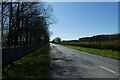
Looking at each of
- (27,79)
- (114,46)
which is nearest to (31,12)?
(114,46)

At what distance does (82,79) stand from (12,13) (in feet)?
99.2

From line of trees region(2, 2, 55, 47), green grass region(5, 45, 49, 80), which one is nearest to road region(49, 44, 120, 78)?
green grass region(5, 45, 49, 80)

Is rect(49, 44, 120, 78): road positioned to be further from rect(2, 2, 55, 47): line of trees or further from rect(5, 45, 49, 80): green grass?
rect(2, 2, 55, 47): line of trees

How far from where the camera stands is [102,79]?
1114cm

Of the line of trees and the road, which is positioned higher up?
the line of trees

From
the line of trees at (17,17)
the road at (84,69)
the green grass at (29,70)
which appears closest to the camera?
the green grass at (29,70)

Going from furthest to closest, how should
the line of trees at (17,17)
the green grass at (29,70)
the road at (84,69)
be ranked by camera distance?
the line of trees at (17,17) < the road at (84,69) < the green grass at (29,70)

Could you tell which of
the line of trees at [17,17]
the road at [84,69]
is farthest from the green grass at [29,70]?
the line of trees at [17,17]

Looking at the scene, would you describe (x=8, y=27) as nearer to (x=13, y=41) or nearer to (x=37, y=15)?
(x=13, y=41)

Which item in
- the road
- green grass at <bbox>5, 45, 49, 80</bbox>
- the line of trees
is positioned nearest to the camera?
green grass at <bbox>5, 45, 49, 80</bbox>

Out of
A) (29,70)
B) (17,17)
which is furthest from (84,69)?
(17,17)

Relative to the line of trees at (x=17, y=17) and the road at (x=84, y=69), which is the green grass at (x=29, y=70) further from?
the line of trees at (x=17, y=17)

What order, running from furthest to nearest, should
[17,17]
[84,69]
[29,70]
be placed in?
[17,17] < [84,69] < [29,70]

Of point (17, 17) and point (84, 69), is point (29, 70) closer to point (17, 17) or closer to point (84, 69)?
point (84, 69)
